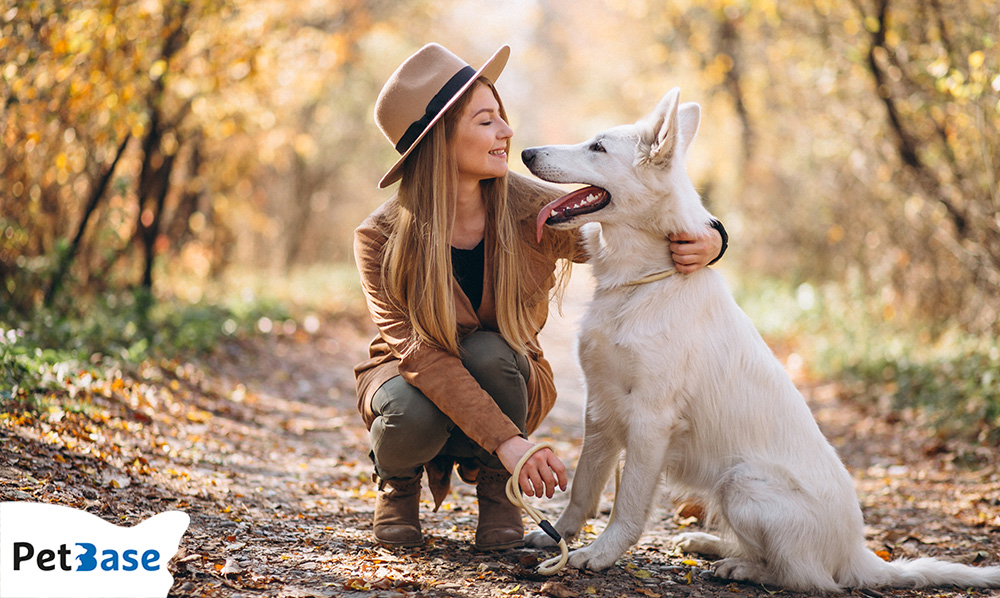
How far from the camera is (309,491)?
12.6 feet

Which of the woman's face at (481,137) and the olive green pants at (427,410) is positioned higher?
the woman's face at (481,137)

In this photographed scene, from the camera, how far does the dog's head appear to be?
2936 millimetres

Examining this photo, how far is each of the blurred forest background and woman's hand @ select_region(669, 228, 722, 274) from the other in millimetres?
1453

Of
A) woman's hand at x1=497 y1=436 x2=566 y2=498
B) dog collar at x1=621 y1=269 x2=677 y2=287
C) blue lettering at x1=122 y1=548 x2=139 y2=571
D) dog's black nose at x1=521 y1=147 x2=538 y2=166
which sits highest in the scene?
dog's black nose at x1=521 y1=147 x2=538 y2=166

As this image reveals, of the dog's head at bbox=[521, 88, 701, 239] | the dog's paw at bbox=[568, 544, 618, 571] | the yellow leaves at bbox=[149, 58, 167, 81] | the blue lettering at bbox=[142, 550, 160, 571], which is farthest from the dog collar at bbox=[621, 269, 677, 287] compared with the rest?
the yellow leaves at bbox=[149, 58, 167, 81]

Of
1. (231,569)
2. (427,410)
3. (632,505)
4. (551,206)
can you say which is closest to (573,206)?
(551,206)

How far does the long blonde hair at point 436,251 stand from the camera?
289cm

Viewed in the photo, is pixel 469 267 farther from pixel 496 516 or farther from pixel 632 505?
pixel 632 505

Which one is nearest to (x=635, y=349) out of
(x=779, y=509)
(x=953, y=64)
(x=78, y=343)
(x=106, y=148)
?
(x=779, y=509)

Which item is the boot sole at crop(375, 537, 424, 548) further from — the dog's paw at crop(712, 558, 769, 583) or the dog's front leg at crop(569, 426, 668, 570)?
the dog's paw at crop(712, 558, 769, 583)

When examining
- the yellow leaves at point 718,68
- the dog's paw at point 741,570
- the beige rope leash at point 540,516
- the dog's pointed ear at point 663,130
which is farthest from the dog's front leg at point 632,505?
the yellow leaves at point 718,68

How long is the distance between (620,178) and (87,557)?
7.34 ft

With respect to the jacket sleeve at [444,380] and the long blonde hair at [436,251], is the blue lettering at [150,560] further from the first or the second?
the long blonde hair at [436,251]

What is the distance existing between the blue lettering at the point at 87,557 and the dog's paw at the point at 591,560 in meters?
1.58
